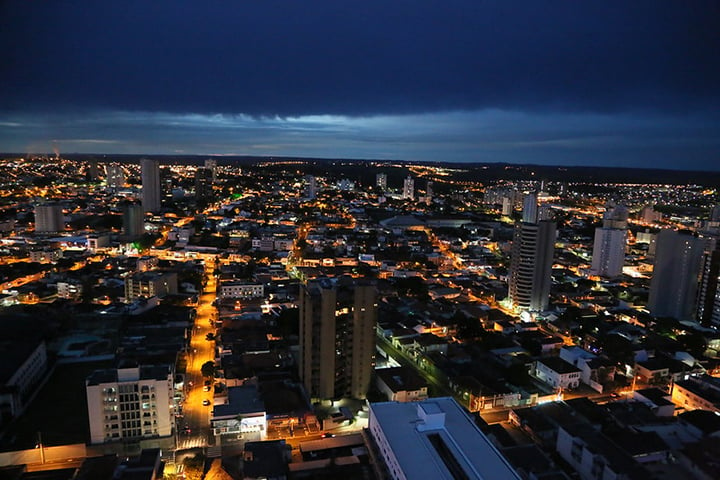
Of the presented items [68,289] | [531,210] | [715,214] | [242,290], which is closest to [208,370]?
[242,290]

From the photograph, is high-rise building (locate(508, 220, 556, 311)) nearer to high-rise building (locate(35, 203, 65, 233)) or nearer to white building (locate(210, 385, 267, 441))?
white building (locate(210, 385, 267, 441))

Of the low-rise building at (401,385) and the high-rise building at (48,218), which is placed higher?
the high-rise building at (48,218)

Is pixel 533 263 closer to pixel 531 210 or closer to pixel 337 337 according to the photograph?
pixel 337 337

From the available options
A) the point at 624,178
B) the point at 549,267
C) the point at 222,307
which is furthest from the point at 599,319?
the point at 624,178

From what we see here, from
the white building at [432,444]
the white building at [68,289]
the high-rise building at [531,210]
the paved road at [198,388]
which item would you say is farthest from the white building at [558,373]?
the white building at [68,289]

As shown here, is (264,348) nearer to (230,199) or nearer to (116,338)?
(116,338)

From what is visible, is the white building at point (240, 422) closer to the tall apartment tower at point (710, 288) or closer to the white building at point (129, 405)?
the white building at point (129, 405)
